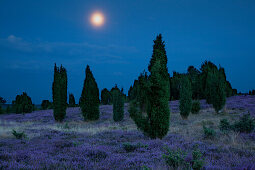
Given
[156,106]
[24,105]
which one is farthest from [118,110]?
[24,105]

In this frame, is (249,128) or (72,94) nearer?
(249,128)

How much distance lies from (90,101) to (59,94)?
171 inches

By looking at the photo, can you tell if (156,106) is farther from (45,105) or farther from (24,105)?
(45,105)

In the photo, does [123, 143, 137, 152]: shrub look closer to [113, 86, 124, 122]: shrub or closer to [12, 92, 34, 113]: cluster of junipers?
[113, 86, 124, 122]: shrub

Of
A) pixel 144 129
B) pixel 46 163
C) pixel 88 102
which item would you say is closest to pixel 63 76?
pixel 88 102

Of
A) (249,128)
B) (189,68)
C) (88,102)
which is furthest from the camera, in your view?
(189,68)

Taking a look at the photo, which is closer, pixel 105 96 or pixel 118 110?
pixel 118 110

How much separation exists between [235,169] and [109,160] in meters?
3.79

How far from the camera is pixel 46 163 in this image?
612 cm

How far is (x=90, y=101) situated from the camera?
25375 mm

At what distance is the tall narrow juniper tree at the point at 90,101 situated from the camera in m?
25.2

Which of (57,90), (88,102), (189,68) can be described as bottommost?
(88,102)

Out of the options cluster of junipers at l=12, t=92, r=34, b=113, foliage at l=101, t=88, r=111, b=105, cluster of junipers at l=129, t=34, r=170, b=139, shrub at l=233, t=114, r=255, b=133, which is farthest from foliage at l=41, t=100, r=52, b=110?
shrub at l=233, t=114, r=255, b=133

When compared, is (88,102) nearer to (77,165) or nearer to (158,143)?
(158,143)
